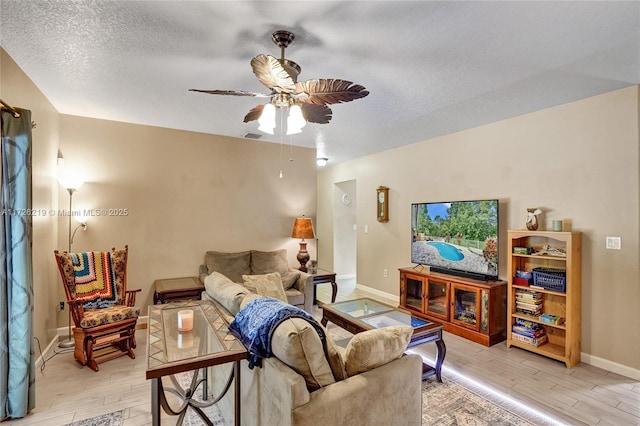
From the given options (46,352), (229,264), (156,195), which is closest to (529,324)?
(229,264)

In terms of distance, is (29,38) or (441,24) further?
(29,38)

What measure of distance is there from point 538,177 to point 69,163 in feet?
17.3

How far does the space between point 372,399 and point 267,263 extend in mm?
3048

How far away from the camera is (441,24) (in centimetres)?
188

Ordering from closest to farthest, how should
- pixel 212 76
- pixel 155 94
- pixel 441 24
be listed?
pixel 441 24, pixel 212 76, pixel 155 94

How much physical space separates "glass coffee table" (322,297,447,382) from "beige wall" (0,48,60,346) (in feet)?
9.07

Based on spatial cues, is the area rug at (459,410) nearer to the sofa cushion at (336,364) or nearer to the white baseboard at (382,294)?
the sofa cushion at (336,364)

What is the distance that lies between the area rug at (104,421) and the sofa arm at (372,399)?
1645 mm

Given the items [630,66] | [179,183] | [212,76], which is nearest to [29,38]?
[212,76]

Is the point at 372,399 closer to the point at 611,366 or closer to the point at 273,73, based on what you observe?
the point at 273,73

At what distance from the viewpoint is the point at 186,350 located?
1646 mm

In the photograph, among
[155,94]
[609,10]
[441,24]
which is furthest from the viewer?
[155,94]

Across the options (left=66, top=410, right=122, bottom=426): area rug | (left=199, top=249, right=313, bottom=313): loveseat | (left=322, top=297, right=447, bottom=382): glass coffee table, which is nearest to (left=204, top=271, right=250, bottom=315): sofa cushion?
(left=66, top=410, right=122, bottom=426): area rug

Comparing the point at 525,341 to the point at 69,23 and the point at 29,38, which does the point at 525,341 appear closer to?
the point at 69,23
